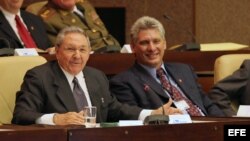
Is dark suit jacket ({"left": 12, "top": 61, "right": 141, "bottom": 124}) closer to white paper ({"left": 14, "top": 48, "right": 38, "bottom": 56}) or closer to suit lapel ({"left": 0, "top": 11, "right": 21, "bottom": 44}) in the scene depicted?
white paper ({"left": 14, "top": 48, "right": 38, "bottom": 56})

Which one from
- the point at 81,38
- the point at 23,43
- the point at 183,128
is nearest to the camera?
the point at 183,128

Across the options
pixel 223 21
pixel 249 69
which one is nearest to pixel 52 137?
pixel 249 69

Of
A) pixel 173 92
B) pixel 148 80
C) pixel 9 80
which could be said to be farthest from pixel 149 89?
pixel 9 80

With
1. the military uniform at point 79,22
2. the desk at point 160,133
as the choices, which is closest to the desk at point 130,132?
the desk at point 160,133

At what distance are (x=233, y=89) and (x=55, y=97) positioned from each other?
52.9 inches

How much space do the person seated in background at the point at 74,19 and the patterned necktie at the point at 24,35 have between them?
340 mm

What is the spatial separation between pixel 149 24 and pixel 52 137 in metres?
1.92

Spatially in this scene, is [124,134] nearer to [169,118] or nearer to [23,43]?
[169,118]

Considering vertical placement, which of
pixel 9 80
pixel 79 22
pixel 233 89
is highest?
pixel 79 22

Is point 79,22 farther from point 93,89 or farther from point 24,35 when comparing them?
point 93,89

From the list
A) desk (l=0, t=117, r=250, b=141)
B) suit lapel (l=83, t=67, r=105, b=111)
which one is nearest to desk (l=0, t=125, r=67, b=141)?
desk (l=0, t=117, r=250, b=141)

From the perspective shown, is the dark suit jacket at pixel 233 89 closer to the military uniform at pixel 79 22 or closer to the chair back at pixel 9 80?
the chair back at pixel 9 80

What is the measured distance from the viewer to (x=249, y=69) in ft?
17.9

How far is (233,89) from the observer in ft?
17.7
